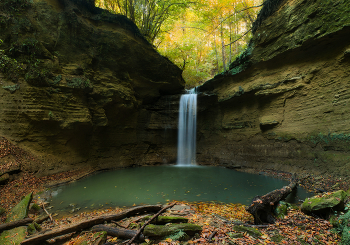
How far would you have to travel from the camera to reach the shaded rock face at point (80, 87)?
830cm

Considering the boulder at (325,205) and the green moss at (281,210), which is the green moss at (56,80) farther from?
the boulder at (325,205)

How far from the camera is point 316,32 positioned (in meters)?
8.15

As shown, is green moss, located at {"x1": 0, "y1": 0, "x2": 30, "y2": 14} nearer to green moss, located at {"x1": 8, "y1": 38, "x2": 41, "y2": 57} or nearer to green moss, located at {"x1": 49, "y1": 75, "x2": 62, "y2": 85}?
green moss, located at {"x1": 8, "y1": 38, "x2": 41, "y2": 57}

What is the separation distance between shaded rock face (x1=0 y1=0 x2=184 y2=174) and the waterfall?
87cm

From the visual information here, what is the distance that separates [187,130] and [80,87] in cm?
963

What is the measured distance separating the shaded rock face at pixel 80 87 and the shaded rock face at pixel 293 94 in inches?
242

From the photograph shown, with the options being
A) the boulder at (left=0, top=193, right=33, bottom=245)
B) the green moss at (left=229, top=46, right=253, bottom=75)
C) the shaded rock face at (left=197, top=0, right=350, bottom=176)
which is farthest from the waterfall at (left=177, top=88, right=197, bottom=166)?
the boulder at (left=0, top=193, right=33, bottom=245)

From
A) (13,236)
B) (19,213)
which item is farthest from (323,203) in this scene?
(19,213)

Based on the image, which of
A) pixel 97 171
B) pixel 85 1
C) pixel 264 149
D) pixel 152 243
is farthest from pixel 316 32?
pixel 97 171

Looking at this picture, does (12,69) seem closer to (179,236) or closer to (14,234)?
(14,234)

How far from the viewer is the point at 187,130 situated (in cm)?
1620

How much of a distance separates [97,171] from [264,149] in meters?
11.5

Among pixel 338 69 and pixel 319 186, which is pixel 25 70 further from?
pixel 338 69

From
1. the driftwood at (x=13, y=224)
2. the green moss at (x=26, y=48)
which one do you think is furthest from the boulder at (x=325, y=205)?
the green moss at (x=26, y=48)
